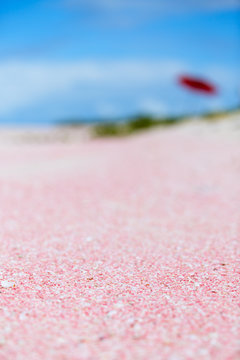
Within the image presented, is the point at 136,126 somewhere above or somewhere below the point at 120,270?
above

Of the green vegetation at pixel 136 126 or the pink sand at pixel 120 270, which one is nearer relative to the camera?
the pink sand at pixel 120 270

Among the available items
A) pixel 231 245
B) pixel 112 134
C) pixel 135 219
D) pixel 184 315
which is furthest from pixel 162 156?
pixel 112 134

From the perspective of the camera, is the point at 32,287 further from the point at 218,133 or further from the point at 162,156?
the point at 218,133

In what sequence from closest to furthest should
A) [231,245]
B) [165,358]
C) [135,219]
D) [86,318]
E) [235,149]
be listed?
[165,358]
[86,318]
[231,245]
[135,219]
[235,149]

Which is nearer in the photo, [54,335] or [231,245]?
[54,335]

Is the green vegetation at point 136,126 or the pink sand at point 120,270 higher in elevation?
the green vegetation at point 136,126

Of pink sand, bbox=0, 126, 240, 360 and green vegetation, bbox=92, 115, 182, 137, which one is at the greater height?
green vegetation, bbox=92, 115, 182, 137

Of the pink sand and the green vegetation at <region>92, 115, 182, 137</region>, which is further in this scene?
the green vegetation at <region>92, 115, 182, 137</region>

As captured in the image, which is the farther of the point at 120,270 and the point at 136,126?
the point at 136,126
